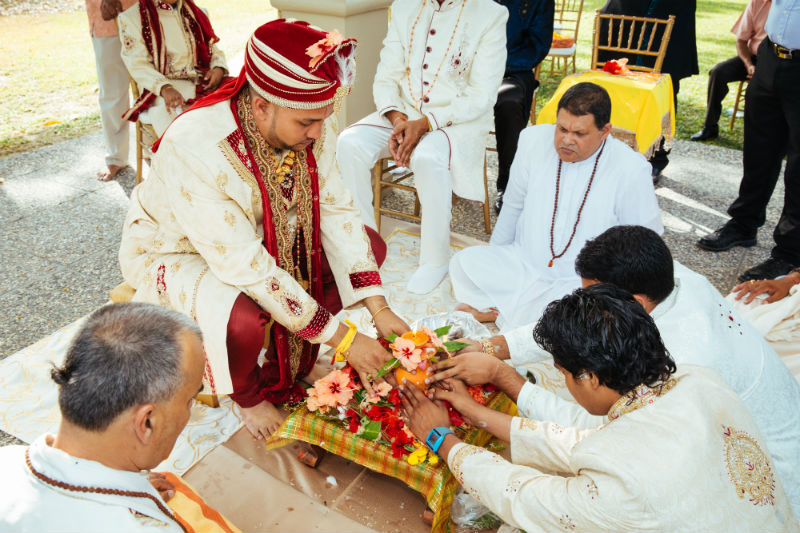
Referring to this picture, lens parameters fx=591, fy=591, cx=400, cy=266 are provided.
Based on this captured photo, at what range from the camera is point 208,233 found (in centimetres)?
254

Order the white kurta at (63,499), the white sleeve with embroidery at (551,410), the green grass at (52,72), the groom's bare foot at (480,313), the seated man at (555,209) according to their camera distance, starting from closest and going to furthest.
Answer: the white kurta at (63,499)
the white sleeve with embroidery at (551,410)
the seated man at (555,209)
the groom's bare foot at (480,313)
the green grass at (52,72)

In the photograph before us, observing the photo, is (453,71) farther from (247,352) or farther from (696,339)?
(696,339)

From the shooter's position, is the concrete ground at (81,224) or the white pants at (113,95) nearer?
the concrete ground at (81,224)

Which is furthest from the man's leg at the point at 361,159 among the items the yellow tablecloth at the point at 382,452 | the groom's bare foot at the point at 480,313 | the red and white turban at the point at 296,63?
the yellow tablecloth at the point at 382,452

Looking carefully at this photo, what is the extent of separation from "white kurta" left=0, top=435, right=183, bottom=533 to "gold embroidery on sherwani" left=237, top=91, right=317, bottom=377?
1.20 m

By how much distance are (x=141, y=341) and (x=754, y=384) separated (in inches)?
81.5

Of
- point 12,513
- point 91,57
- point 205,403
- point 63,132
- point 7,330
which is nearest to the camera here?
point 12,513

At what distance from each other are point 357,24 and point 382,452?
4.00m

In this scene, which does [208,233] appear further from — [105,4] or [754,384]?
[105,4]

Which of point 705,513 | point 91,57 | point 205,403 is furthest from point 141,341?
point 91,57

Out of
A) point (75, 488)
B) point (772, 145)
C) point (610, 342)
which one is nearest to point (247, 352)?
point (75, 488)

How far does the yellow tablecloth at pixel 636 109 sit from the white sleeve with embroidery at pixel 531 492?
154 inches

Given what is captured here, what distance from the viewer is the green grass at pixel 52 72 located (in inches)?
271

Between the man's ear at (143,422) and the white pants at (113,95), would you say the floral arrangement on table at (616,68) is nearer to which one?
the white pants at (113,95)
